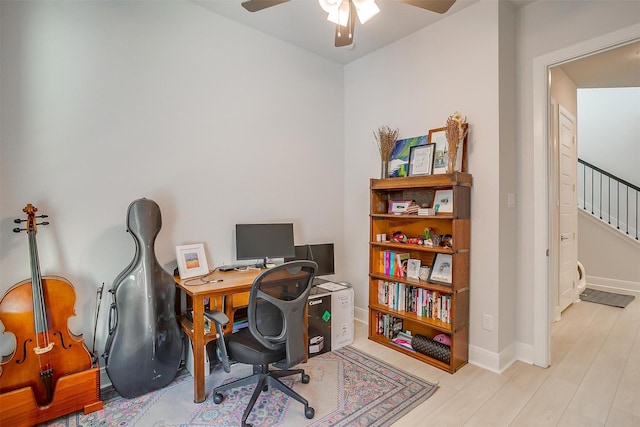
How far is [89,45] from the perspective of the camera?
2.07 m

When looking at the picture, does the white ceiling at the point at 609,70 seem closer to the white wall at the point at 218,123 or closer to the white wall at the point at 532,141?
the white wall at the point at 532,141

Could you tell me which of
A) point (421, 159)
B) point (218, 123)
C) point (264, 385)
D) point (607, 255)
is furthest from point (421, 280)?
point (607, 255)

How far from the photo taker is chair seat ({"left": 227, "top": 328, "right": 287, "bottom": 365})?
5.83ft

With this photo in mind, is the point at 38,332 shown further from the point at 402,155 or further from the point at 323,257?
the point at 402,155

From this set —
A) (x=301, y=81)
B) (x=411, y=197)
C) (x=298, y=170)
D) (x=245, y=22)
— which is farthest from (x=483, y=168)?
(x=245, y=22)

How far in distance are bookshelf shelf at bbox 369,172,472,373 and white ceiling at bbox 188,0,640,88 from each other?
1.40m

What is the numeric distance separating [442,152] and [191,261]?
2262mm

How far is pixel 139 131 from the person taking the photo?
2275 mm

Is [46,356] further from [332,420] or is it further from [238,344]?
[332,420]

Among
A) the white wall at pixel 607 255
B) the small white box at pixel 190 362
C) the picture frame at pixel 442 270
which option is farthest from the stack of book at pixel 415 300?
the white wall at pixel 607 255

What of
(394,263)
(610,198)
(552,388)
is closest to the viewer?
(552,388)

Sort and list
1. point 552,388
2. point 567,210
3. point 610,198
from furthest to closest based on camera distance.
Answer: point 610,198, point 567,210, point 552,388

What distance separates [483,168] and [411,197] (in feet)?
2.22

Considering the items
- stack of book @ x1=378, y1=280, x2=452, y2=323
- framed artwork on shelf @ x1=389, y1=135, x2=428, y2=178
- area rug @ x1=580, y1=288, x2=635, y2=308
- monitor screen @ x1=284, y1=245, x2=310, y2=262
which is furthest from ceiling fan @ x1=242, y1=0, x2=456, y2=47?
area rug @ x1=580, y1=288, x2=635, y2=308
